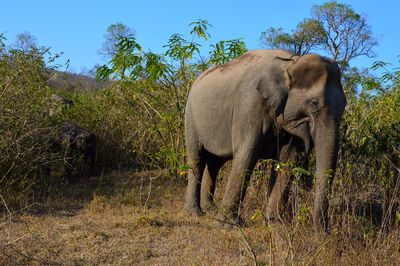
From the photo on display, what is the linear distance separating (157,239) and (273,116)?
82.6 inches

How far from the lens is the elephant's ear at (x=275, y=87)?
7.19 meters

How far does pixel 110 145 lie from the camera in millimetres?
12516

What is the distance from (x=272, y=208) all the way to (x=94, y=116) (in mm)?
6228

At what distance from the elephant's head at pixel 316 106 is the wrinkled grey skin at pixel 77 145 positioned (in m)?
4.90

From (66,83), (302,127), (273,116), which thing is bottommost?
(302,127)

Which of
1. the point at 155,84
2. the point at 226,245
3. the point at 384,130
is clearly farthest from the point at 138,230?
the point at 155,84

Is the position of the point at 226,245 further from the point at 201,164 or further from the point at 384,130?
the point at 384,130

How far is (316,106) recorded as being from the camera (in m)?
6.88

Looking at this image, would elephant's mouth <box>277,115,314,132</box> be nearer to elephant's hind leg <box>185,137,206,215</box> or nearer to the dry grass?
the dry grass

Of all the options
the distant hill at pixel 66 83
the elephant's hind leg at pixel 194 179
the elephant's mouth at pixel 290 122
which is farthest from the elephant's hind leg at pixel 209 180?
the distant hill at pixel 66 83

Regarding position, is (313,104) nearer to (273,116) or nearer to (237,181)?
(273,116)

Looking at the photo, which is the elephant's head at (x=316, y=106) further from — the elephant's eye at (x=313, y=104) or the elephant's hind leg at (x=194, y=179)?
the elephant's hind leg at (x=194, y=179)

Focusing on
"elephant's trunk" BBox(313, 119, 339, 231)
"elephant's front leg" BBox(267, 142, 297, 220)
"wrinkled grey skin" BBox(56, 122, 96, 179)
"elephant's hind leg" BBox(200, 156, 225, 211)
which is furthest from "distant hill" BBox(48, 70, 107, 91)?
"elephant's trunk" BBox(313, 119, 339, 231)

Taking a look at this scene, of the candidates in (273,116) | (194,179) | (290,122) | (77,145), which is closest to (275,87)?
(273,116)
